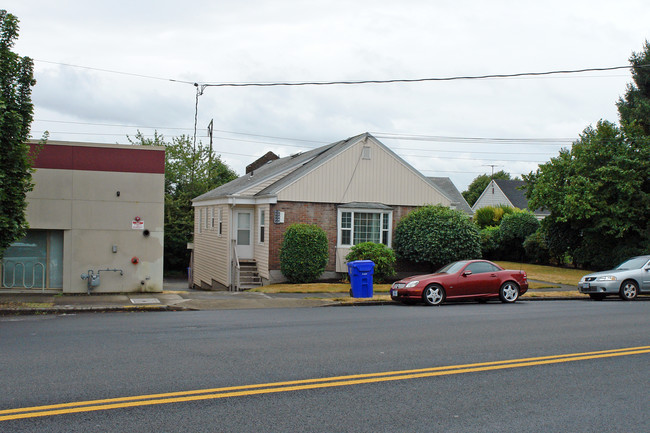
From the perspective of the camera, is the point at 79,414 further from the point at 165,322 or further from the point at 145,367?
the point at 165,322

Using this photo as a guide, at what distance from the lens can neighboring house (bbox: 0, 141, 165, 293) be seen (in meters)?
18.0

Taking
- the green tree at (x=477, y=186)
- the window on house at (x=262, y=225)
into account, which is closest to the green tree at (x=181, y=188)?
the window on house at (x=262, y=225)

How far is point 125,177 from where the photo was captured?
18719 mm

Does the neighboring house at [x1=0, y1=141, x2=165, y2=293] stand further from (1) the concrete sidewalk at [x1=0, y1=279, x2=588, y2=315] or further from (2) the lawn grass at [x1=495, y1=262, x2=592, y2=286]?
(2) the lawn grass at [x1=495, y1=262, x2=592, y2=286]

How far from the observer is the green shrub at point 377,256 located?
23016 mm

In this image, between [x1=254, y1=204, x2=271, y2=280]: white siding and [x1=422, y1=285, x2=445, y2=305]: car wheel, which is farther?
[x1=254, y1=204, x2=271, y2=280]: white siding

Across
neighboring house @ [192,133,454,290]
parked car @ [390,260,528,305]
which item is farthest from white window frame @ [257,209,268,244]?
parked car @ [390,260,528,305]

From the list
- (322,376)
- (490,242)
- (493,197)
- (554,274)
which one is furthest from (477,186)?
(322,376)

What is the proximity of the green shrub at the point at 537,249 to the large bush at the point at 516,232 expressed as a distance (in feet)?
2.96

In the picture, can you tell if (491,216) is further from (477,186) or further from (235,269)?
(477,186)

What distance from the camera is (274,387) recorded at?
6.91 m

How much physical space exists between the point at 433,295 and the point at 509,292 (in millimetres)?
2659

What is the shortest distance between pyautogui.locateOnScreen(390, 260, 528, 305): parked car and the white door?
357 inches

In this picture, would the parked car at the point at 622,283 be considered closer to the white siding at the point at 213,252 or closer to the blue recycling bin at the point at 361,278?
the blue recycling bin at the point at 361,278
